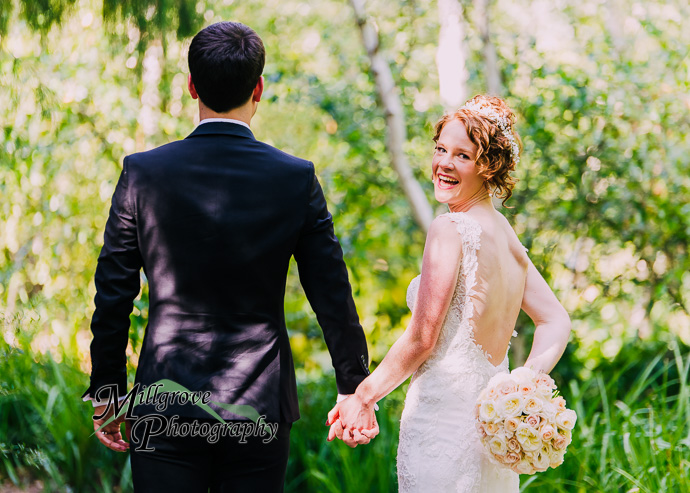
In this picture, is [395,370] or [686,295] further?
[686,295]

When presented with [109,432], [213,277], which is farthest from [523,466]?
[109,432]

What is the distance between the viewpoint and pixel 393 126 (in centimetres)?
416

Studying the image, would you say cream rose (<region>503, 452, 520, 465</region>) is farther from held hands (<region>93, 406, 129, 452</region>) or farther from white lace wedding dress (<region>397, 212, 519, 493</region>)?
held hands (<region>93, 406, 129, 452</region>)

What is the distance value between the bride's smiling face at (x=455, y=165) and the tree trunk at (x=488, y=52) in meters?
2.14

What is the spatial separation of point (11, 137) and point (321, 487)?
2.66 meters

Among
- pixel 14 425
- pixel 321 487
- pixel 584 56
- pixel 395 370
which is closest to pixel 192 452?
pixel 395 370

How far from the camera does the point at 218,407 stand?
197 cm

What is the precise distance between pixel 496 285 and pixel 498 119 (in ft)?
1.86

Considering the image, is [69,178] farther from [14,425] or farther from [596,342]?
[596,342]

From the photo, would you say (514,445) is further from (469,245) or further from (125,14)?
(125,14)

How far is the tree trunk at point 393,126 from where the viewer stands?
4125 millimetres

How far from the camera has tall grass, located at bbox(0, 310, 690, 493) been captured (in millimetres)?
3201

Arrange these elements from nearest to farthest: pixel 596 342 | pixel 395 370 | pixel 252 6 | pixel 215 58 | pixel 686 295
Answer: pixel 215 58, pixel 395 370, pixel 686 295, pixel 596 342, pixel 252 6

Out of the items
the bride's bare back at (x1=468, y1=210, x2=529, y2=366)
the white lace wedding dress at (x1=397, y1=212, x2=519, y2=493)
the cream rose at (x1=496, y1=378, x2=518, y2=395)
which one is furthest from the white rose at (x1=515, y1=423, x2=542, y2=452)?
the bride's bare back at (x1=468, y1=210, x2=529, y2=366)
